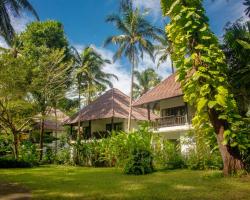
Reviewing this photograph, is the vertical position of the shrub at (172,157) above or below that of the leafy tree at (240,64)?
below

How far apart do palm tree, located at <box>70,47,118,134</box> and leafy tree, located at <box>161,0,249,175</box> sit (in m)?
23.3

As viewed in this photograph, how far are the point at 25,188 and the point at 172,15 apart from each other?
7.22 metres

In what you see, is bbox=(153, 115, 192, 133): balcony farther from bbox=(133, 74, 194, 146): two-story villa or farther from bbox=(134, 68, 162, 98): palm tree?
bbox=(134, 68, 162, 98): palm tree

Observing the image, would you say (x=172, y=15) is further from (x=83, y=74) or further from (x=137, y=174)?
(x=83, y=74)

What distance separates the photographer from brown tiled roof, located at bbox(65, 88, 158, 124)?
1176 inches

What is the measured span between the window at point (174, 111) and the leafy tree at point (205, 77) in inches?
556

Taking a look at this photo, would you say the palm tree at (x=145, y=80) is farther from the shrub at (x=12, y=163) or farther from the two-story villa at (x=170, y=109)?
the shrub at (x=12, y=163)

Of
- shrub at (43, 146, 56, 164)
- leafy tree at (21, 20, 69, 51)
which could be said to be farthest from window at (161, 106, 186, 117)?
leafy tree at (21, 20, 69, 51)

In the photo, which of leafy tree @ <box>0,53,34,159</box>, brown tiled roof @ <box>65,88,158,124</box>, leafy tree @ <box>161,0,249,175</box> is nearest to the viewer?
leafy tree @ <box>161,0,249,175</box>

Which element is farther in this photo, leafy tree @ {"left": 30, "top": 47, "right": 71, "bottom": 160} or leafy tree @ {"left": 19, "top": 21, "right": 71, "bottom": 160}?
leafy tree @ {"left": 30, "top": 47, "right": 71, "bottom": 160}

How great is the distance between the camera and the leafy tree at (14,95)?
73.8 ft

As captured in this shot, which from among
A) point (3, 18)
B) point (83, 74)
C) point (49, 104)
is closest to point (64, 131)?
point (83, 74)

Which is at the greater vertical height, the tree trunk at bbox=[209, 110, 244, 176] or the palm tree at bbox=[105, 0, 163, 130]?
the palm tree at bbox=[105, 0, 163, 130]

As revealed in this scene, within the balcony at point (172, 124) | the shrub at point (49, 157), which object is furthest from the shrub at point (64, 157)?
the balcony at point (172, 124)
